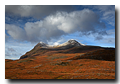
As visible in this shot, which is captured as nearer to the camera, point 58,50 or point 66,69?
point 66,69

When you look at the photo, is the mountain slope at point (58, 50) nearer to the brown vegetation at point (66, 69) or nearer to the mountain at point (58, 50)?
the mountain at point (58, 50)

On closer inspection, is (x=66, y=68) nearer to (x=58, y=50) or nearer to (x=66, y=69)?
(x=66, y=69)

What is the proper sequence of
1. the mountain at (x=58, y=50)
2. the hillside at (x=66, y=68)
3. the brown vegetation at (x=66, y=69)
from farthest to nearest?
the mountain at (x=58, y=50)
the hillside at (x=66, y=68)
the brown vegetation at (x=66, y=69)

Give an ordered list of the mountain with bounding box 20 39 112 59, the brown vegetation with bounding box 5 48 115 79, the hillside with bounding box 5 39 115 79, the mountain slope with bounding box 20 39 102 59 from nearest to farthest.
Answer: the brown vegetation with bounding box 5 48 115 79
the hillside with bounding box 5 39 115 79
the mountain with bounding box 20 39 112 59
the mountain slope with bounding box 20 39 102 59

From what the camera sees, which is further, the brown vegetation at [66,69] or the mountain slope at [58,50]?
the mountain slope at [58,50]

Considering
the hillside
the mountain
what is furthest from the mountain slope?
the hillside

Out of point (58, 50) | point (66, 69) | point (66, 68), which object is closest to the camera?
point (66, 69)

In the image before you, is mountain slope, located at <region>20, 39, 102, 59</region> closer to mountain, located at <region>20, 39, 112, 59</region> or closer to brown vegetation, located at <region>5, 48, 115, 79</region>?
mountain, located at <region>20, 39, 112, 59</region>

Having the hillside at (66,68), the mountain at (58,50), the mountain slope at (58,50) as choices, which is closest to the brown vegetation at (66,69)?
the hillside at (66,68)

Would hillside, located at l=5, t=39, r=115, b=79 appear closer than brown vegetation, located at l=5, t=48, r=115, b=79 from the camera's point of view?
No

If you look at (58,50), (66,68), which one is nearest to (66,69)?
(66,68)
